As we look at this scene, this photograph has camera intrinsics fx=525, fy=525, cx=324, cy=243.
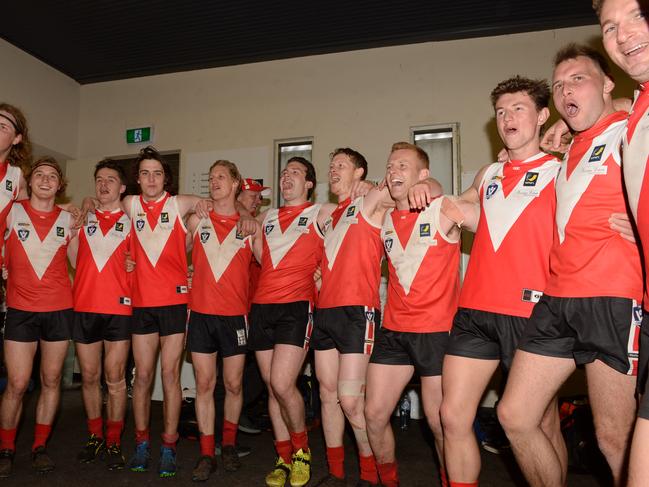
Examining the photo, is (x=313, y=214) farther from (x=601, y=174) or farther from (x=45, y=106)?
(x=45, y=106)

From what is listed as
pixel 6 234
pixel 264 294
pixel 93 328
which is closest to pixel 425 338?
pixel 264 294

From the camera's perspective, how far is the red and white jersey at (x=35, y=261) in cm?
348

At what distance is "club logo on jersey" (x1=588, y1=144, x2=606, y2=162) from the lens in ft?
6.46

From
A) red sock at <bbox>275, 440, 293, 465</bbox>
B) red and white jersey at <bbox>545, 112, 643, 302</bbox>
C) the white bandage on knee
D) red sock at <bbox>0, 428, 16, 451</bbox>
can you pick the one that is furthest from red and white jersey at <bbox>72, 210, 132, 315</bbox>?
red and white jersey at <bbox>545, 112, 643, 302</bbox>

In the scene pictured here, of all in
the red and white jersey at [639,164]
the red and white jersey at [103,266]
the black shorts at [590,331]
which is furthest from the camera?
the red and white jersey at [103,266]

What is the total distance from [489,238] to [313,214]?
4.81 feet

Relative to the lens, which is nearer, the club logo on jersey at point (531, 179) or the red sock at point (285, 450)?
the club logo on jersey at point (531, 179)

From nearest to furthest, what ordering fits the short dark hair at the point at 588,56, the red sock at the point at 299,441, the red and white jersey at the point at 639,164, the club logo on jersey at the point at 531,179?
the red and white jersey at the point at 639,164 → the short dark hair at the point at 588,56 → the club logo on jersey at the point at 531,179 → the red sock at the point at 299,441

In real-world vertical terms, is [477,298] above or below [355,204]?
below

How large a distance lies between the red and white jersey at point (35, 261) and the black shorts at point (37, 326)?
0.04 m

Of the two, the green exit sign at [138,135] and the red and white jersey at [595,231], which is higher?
the green exit sign at [138,135]

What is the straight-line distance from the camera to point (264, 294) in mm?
3436

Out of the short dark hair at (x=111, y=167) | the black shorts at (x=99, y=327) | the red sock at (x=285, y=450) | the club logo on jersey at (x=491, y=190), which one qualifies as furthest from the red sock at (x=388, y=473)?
the short dark hair at (x=111, y=167)

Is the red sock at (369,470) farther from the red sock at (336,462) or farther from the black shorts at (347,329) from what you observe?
the black shorts at (347,329)
